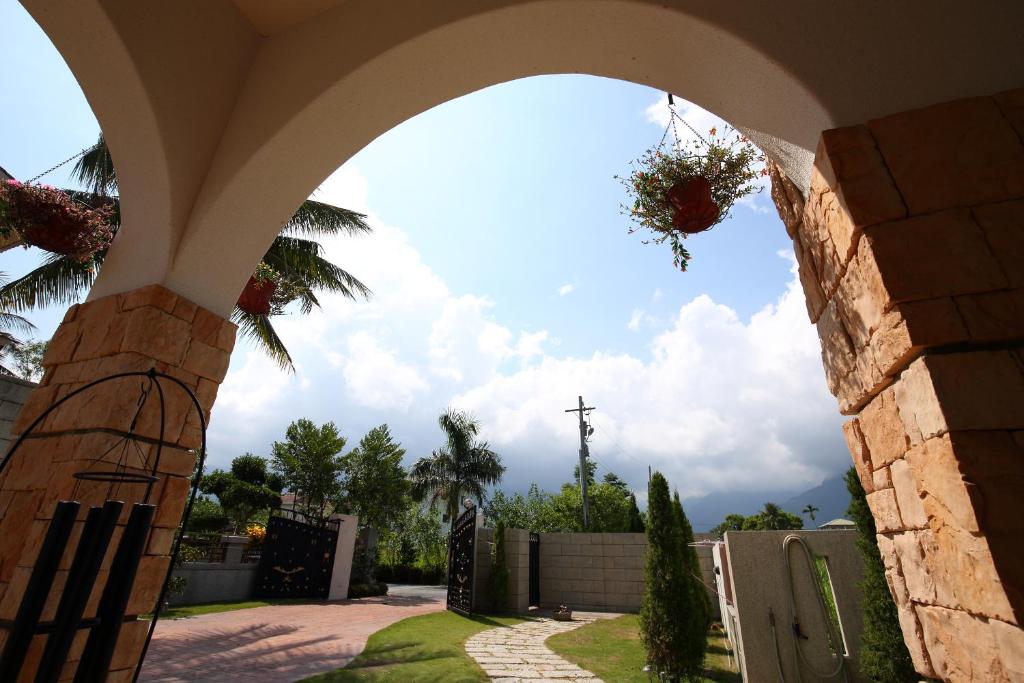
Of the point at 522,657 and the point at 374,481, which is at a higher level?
the point at 374,481

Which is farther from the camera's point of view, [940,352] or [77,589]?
[77,589]

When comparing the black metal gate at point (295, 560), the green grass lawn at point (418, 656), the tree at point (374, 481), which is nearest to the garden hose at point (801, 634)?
the green grass lawn at point (418, 656)

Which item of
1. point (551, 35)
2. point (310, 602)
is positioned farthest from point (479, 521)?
point (551, 35)

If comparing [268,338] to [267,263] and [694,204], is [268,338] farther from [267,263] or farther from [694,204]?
[694,204]

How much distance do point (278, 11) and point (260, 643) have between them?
24.3ft

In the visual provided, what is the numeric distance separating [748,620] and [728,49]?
16.7ft

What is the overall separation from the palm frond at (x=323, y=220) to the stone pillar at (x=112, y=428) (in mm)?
6820

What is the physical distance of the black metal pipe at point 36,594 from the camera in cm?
118

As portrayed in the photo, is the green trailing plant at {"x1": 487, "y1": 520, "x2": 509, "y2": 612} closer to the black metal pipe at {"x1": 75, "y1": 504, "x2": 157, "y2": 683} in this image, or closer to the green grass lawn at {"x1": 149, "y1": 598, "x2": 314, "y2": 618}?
the green grass lawn at {"x1": 149, "y1": 598, "x2": 314, "y2": 618}

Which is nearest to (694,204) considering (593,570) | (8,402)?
(8,402)

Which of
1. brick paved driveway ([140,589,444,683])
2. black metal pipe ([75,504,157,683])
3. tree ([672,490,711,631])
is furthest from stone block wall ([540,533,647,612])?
black metal pipe ([75,504,157,683])

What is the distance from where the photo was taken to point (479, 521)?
39.1 ft

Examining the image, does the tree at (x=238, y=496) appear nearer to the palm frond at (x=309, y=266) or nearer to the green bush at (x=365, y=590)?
the green bush at (x=365, y=590)

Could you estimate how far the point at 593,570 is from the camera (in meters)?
12.9
